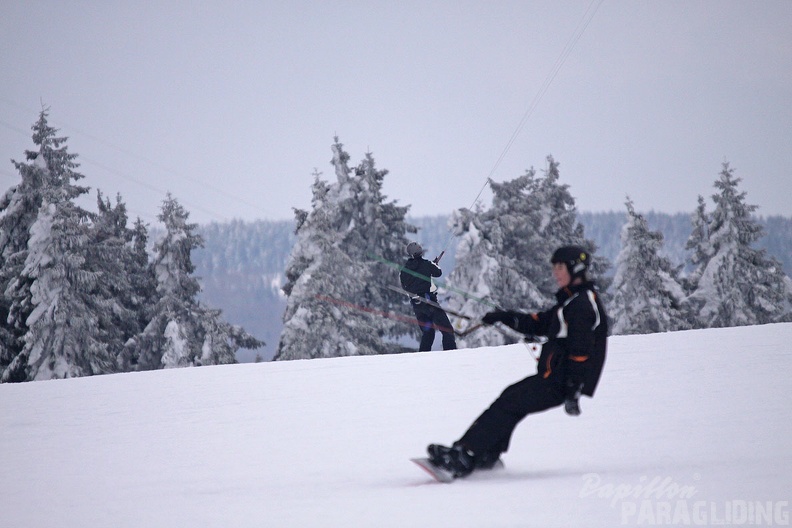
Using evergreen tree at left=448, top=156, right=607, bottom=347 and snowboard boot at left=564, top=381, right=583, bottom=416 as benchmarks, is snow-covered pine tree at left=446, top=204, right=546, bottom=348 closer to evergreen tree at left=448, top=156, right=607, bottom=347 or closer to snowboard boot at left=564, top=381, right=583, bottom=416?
evergreen tree at left=448, top=156, right=607, bottom=347

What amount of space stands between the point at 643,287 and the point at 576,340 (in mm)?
32780

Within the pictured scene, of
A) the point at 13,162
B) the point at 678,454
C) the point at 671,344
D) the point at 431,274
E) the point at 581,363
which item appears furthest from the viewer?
the point at 13,162

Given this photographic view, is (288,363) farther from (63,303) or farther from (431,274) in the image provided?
(63,303)

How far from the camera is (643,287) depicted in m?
36.2

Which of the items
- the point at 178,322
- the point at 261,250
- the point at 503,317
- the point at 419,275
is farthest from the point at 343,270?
the point at 261,250

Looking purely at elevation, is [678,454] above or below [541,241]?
below

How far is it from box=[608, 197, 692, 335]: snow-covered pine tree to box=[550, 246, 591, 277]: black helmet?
1229 inches

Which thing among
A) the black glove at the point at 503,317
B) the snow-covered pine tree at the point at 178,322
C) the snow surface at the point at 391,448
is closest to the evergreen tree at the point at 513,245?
the snow-covered pine tree at the point at 178,322

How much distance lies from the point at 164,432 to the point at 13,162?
1152 inches

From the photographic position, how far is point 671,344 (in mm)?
12375

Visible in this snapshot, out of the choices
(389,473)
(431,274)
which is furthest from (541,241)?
(389,473)

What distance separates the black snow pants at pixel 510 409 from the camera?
212 inches

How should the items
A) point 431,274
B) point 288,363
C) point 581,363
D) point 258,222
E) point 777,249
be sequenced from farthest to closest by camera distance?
1. point 258,222
2. point 777,249
3. point 431,274
4. point 288,363
5. point 581,363

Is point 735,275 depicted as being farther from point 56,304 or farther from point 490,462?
point 490,462
